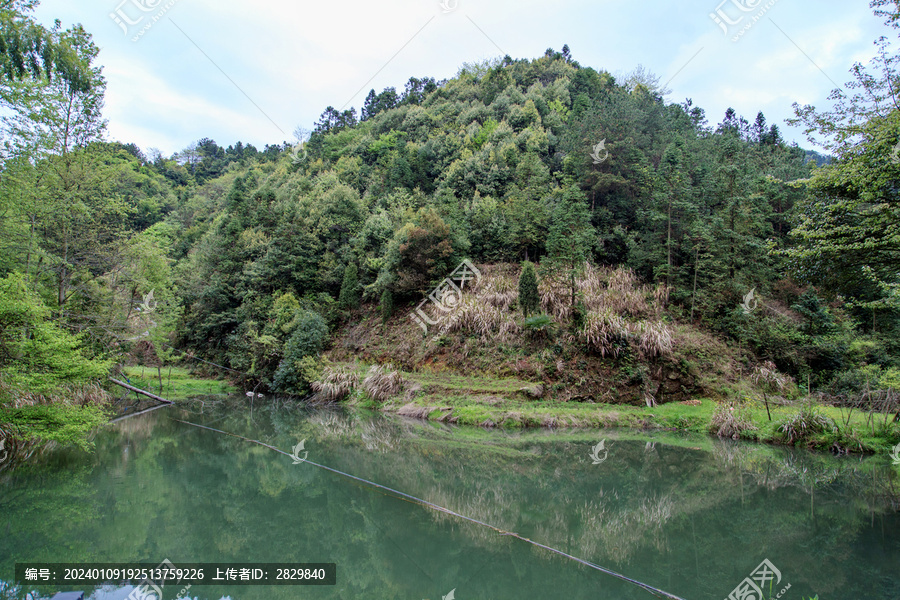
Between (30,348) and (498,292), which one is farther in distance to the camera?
(498,292)

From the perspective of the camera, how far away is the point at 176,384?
2127 centimetres

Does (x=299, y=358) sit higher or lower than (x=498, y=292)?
lower

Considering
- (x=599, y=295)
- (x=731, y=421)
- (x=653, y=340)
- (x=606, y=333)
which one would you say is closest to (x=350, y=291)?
(x=599, y=295)

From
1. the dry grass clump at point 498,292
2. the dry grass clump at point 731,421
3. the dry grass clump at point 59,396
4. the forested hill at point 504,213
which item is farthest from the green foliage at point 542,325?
the dry grass clump at point 59,396

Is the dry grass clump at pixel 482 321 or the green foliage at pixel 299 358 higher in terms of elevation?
the dry grass clump at pixel 482 321

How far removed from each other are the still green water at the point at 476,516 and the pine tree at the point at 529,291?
20.2 ft

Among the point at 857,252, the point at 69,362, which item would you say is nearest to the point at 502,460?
the point at 857,252

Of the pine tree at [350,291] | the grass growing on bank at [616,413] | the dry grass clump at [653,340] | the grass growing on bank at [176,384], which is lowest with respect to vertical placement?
the grass growing on bank at [176,384]

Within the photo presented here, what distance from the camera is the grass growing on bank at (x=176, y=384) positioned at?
19.0 m

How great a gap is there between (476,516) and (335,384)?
1204 cm

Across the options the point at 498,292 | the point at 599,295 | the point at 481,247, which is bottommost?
the point at 498,292

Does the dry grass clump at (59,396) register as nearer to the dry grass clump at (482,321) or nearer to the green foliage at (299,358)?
the green foliage at (299,358)

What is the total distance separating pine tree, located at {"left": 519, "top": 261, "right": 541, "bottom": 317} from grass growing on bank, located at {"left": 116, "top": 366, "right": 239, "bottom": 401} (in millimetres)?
15172

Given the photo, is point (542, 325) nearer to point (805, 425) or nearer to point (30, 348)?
point (805, 425)
